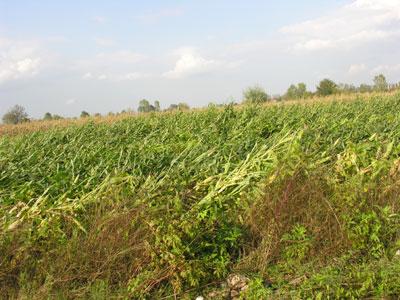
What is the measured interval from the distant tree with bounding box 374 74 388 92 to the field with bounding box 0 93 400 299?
28.2m

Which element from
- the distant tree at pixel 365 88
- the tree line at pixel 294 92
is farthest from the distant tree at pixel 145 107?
the distant tree at pixel 365 88

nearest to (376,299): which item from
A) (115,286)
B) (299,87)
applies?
(115,286)

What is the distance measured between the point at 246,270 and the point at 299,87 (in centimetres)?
3777

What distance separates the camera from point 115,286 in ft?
14.0

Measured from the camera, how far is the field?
4.18 m

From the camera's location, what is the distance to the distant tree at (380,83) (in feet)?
106

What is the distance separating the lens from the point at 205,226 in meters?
4.55

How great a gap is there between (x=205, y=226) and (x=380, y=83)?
3189 cm

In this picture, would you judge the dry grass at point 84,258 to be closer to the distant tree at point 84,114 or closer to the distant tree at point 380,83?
the distant tree at point 84,114

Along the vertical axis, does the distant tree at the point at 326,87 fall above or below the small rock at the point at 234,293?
above

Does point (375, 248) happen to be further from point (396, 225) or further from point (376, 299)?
point (376, 299)

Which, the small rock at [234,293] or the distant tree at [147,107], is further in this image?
the distant tree at [147,107]

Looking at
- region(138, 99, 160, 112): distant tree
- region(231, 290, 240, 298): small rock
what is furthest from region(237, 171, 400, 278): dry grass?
region(138, 99, 160, 112): distant tree

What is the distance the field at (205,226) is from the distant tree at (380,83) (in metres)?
28.2
